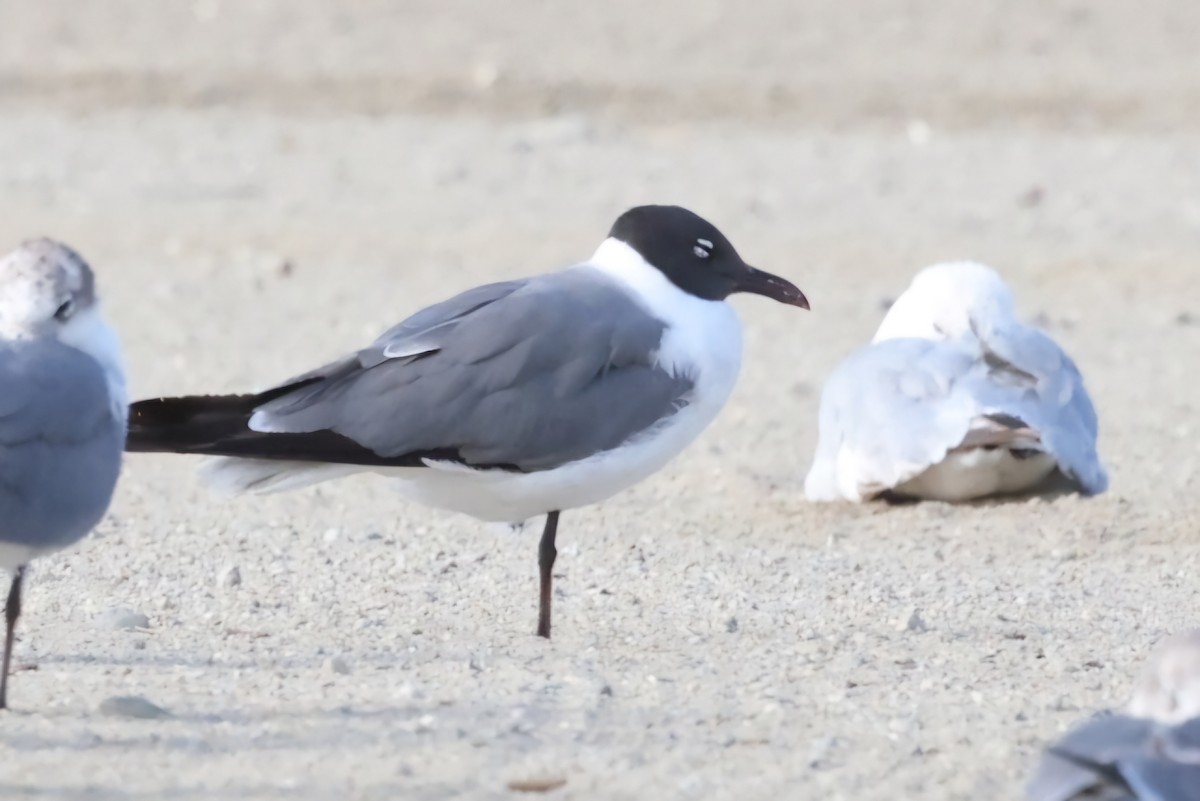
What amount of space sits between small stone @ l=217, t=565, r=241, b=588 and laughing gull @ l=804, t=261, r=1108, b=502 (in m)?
1.91

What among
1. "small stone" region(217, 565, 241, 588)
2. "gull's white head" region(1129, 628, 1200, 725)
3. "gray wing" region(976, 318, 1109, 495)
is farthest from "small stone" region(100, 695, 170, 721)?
"gray wing" region(976, 318, 1109, 495)

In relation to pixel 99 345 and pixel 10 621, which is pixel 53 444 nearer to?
pixel 99 345

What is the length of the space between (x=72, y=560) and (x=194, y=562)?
12.6 inches

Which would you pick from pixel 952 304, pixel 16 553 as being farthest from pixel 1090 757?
pixel 952 304

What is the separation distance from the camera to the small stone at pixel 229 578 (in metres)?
5.18

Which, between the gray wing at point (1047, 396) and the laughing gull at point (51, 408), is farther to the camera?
the gray wing at point (1047, 396)

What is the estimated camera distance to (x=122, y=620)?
15.5 ft

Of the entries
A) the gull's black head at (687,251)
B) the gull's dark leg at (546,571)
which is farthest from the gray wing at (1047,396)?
the gull's dark leg at (546,571)

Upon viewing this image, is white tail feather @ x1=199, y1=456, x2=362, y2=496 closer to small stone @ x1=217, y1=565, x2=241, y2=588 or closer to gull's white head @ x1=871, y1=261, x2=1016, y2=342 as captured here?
small stone @ x1=217, y1=565, x2=241, y2=588

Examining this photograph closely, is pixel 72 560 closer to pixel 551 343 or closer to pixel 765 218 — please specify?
pixel 551 343

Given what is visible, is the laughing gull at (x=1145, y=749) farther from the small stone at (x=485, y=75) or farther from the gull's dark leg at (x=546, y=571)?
the small stone at (x=485, y=75)

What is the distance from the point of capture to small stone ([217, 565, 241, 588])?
5.18 m

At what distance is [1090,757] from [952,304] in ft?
12.3

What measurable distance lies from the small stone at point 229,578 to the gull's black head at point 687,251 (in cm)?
126
